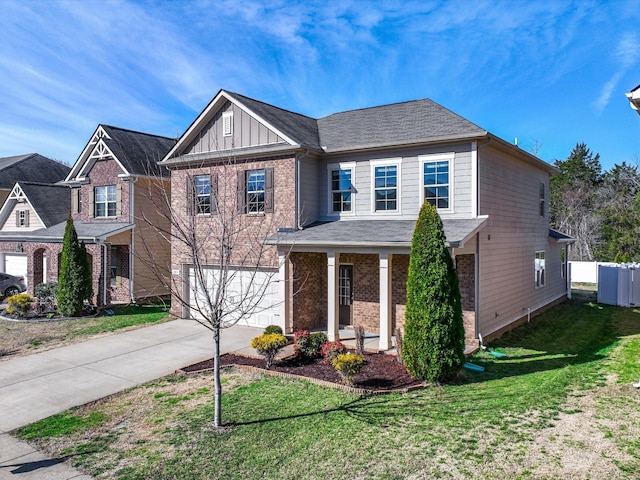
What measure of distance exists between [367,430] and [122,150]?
1948 cm

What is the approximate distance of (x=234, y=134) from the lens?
53.0ft

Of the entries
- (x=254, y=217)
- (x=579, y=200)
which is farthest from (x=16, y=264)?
(x=579, y=200)

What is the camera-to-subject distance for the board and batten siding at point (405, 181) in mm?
12883

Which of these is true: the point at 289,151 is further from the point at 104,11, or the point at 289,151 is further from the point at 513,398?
the point at 513,398

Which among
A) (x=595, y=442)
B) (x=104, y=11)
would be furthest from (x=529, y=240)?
(x=104, y=11)

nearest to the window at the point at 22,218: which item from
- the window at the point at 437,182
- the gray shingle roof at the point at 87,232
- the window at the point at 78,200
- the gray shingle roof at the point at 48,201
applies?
the gray shingle roof at the point at 48,201

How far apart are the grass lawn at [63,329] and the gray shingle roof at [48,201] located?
379 inches

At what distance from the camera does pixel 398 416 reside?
7617mm

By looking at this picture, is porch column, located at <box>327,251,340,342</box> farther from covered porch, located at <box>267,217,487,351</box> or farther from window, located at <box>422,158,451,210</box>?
window, located at <box>422,158,451,210</box>

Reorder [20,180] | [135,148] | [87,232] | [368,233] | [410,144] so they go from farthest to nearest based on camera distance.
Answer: [20,180]
[135,148]
[87,232]
[410,144]
[368,233]

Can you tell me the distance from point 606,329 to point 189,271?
15.4 metres

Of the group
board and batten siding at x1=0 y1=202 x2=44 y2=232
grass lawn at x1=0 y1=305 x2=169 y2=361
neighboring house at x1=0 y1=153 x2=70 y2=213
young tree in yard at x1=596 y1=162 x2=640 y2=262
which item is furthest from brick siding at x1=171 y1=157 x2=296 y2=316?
young tree in yard at x1=596 y1=162 x2=640 y2=262

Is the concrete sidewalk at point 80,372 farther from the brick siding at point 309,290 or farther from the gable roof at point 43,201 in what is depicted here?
the gable roof at point 43,201

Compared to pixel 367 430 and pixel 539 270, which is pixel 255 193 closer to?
pixel 367 430
